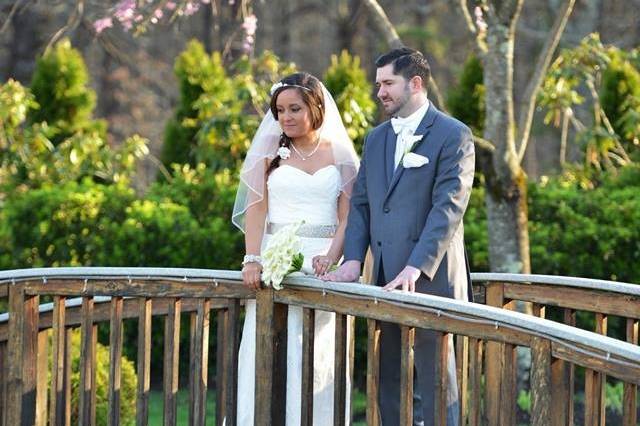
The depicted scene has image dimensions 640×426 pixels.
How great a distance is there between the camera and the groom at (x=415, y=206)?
4496 mm

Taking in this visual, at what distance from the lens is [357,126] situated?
973 cm

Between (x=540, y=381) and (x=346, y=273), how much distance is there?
1154mm

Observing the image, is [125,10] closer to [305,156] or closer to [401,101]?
[305,156]

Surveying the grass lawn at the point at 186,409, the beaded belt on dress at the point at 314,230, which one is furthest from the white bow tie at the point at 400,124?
the grass lawn at the point at 186,409

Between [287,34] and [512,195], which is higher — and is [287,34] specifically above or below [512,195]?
above

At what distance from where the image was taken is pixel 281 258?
14.7 ft

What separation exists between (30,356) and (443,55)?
1999cm

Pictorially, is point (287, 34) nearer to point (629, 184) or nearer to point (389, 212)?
point (629, 184)

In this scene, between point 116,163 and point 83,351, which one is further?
point 116,163

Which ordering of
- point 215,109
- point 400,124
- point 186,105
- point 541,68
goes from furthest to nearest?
1. point 186,105
2. point 215,109
3. point 541,68
4. point 400,124

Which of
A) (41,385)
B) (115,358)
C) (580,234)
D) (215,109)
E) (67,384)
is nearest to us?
(115,358)

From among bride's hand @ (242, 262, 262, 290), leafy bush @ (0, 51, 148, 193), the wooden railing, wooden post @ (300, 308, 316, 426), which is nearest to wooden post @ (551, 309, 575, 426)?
the wooden railing

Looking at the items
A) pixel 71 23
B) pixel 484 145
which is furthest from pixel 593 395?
pixel 71 23

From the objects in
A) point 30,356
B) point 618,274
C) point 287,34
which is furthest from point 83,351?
point 287,34
